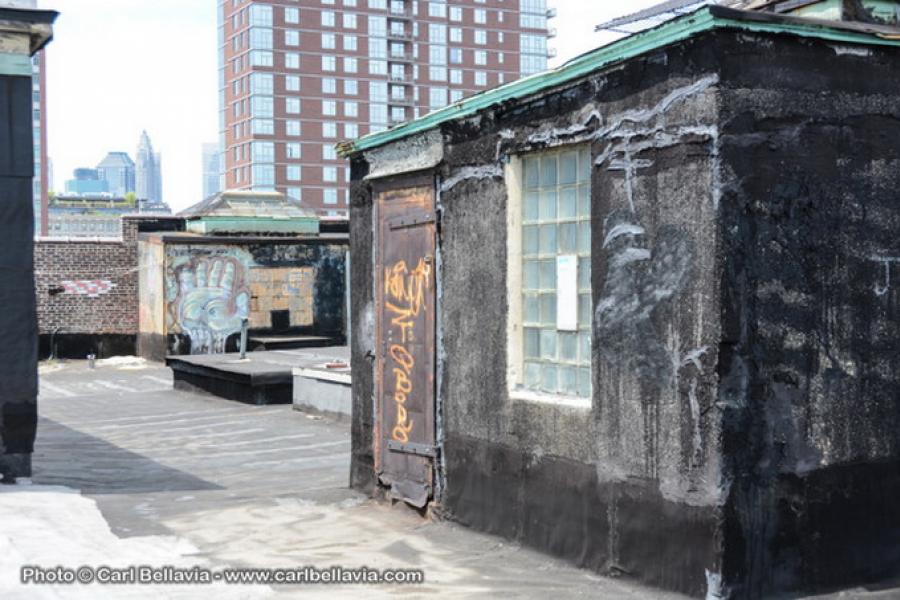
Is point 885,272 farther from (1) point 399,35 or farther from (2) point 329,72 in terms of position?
(1) point 399,35

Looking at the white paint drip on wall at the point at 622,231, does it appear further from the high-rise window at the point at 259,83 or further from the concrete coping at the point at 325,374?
the high-rise window at the point at 259,83

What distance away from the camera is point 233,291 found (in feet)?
89.4

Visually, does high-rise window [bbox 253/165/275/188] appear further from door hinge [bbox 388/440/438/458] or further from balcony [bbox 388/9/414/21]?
door hinge [bbox 388/440/438/458]

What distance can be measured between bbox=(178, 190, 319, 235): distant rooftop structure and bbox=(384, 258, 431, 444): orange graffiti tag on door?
62.2 ft

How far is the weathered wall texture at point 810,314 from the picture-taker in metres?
5.97

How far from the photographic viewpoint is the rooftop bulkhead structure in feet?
19.6

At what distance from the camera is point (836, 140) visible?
6.34m

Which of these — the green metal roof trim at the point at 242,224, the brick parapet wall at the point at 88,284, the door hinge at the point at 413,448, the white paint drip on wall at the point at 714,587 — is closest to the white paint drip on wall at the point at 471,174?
the door hinge at the point at 413,448

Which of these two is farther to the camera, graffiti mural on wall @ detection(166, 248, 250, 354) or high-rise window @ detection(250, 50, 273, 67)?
high-rise window @ detection(250, 50, 273, 67)

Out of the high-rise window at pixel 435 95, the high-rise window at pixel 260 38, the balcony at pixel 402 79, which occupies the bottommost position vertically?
the high-rise window at pixel 435 95

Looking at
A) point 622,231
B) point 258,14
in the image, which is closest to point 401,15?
point 258,14

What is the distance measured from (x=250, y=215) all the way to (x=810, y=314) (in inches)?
925

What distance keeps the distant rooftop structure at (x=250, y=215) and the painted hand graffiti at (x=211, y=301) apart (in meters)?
1.15

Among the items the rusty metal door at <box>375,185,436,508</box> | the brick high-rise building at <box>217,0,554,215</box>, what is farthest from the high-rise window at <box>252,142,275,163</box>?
the rusty metal door at <box>375,185,436,508</box>
